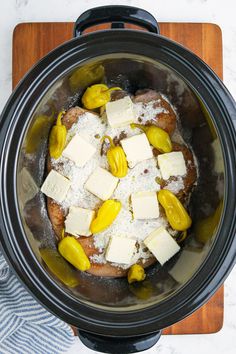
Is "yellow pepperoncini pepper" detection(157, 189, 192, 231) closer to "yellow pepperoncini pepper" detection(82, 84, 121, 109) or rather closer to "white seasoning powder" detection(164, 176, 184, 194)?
"white seasoning powder" detection(164, 176, 184, 194)

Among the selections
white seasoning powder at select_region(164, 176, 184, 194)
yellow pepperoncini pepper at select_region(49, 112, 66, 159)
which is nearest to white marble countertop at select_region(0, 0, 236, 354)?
yellow pepperoncini pepper at select_region(49, 112, 66, 159)

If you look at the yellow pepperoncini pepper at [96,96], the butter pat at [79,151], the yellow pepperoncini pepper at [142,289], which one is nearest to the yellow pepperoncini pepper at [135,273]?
the yellow pepperoncini pepper at [142,289]

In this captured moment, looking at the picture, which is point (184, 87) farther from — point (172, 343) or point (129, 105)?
point (172, 343)

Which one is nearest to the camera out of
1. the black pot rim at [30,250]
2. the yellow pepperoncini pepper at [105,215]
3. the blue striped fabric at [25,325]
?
the black pot rim at [30,250]

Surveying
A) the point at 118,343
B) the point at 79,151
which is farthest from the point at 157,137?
the point at 118,343

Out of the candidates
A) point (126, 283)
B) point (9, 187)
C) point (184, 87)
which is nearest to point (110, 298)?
point (126, 283)

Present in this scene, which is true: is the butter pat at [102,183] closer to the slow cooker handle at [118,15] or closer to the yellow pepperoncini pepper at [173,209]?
the yellow pepperoncini pepper at [173,209]
